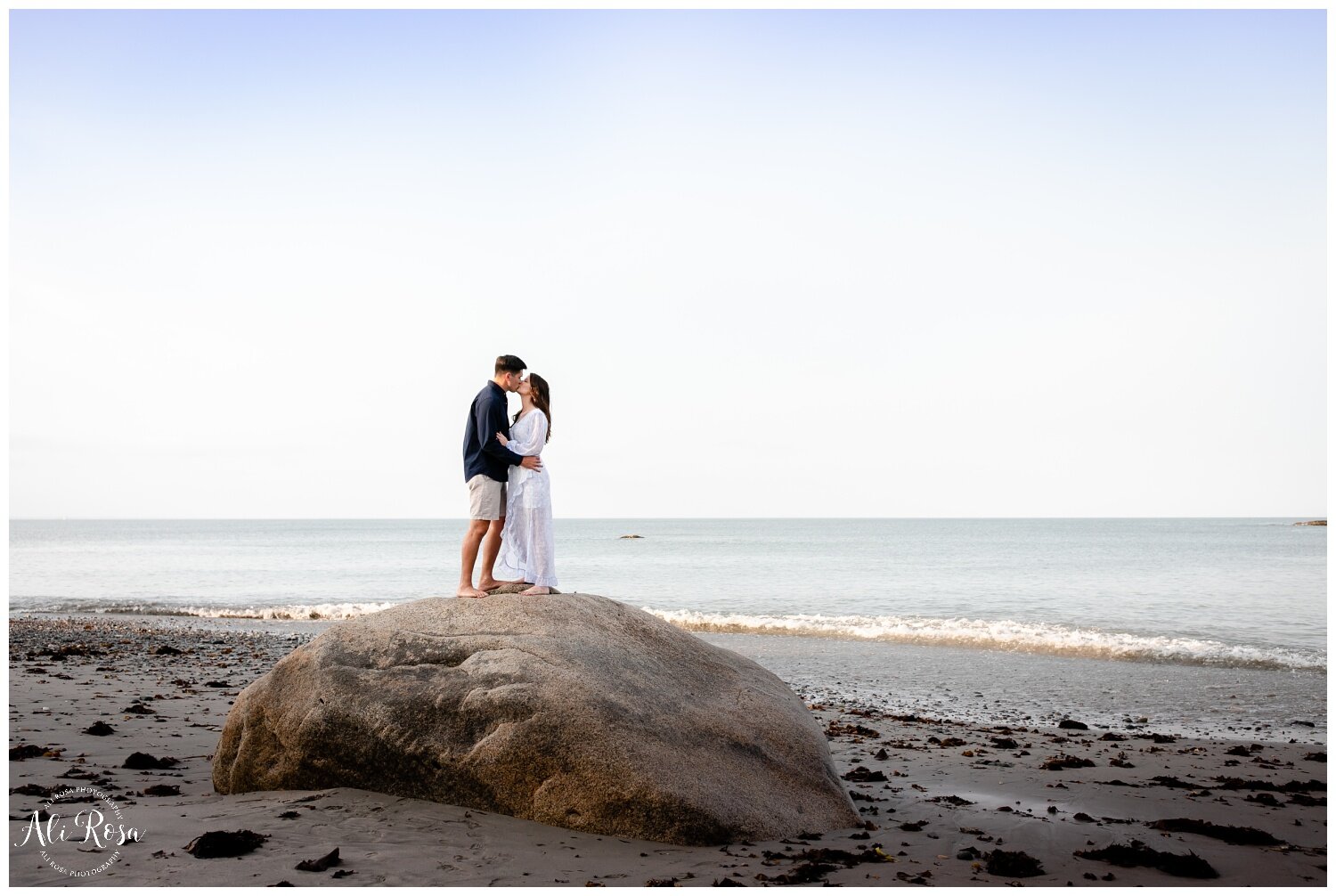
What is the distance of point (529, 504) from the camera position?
8.76 m

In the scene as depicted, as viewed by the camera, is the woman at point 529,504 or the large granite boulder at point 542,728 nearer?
the large granite boulder at point 542,728

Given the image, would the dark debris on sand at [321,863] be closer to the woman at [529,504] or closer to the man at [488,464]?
the man at [488,464]

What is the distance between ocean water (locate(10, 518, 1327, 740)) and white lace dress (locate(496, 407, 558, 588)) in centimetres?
712

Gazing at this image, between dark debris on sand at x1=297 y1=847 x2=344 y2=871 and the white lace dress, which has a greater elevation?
the white lace dress

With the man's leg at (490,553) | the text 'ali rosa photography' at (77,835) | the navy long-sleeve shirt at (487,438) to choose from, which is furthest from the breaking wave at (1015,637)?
the text 'ali rosa photography' at (77,835)

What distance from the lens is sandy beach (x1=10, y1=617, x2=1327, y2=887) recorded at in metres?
5.54

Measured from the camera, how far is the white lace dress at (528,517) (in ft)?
28.5

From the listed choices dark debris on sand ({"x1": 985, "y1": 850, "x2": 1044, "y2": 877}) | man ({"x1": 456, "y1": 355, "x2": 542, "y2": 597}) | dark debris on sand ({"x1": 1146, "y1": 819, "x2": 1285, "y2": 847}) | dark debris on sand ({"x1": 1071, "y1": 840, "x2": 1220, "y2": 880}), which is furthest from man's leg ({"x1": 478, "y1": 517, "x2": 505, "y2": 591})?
dark debris on sand ({"x1": 1146, "y1": 819, "x2": 1285, "y2": 847})

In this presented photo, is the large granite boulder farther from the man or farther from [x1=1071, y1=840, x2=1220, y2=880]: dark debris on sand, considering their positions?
[x1=1071, y1=840, x2=1220, y2=880]: dark debris on sand

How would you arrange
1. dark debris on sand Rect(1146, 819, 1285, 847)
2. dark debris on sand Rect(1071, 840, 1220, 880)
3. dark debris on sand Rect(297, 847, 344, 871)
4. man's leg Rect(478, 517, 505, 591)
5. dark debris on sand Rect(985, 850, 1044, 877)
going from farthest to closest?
man's leg Rect(478, 517, 505, 591) < dark debris on sand Rect(1146, 819, 1285, 847) < dark debris on sand Rect(1071, 840, 1220, 880) < dark debris on sand Rect(985, 850, 1044, 877) < dark debris on sand Rect(297, 847, 344, 871)

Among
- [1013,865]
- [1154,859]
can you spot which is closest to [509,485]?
[1013,865]

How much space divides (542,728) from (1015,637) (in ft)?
56.3

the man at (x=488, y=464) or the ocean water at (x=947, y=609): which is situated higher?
the man at (x=488, y=464)

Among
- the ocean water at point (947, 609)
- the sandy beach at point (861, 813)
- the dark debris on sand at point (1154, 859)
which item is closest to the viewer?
the sandy beach at point (861, 813)
